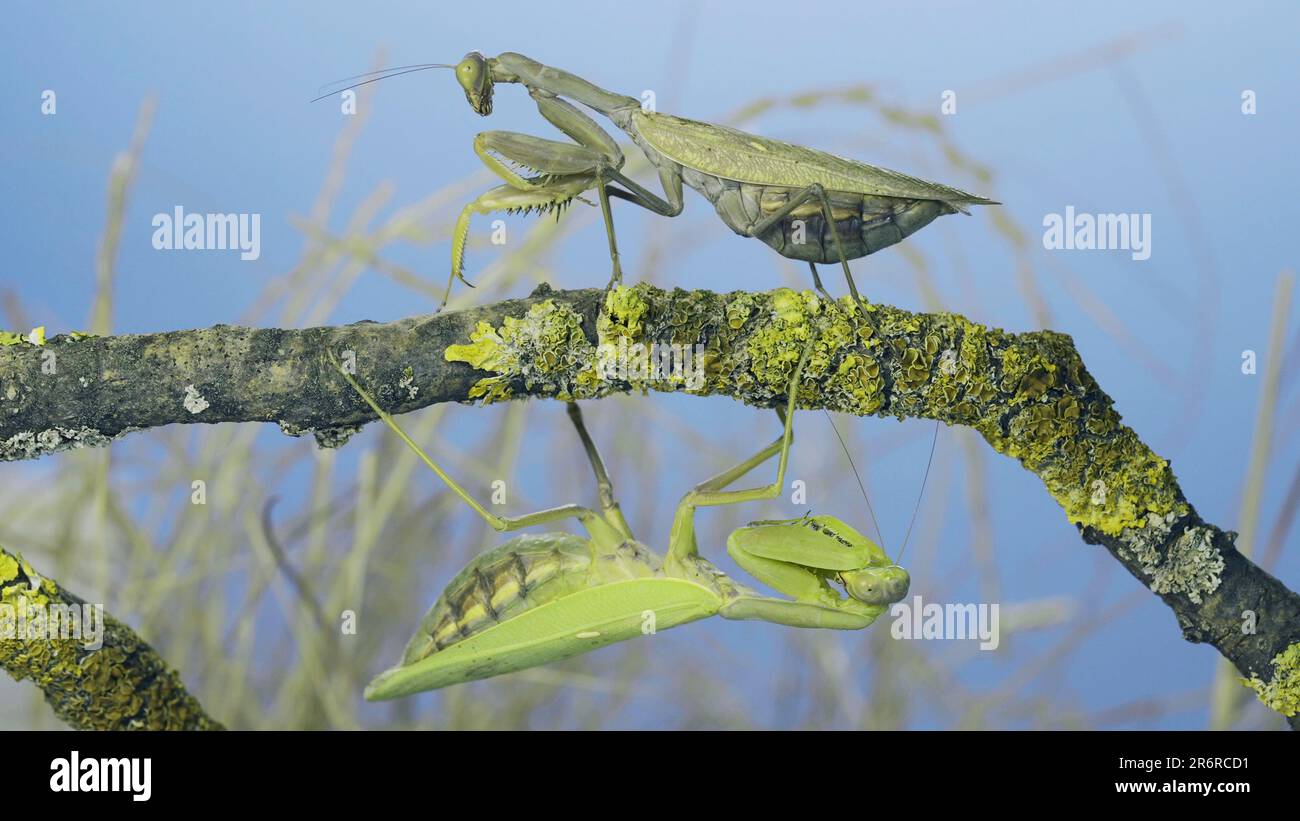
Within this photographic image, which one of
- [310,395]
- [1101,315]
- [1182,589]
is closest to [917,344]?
[1182,589]

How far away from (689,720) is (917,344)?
1.48m

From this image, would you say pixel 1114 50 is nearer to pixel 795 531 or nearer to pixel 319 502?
pixel 795 531

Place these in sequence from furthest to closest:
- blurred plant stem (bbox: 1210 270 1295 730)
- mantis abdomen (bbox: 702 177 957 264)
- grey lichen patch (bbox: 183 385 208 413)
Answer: blurred plant stem (bbox: 1210 270 1295 730) < mantis abdomen (bbox: 702 177 957 264) < grey lichen patch (bbox: 183 385 208 413)

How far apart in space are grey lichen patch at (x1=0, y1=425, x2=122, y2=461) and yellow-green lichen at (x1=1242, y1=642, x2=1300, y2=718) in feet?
5.02

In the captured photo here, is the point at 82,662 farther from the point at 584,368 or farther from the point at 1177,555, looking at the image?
the point at 1177,555

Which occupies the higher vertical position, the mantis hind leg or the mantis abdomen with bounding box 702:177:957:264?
the mantis abdomen with bounding box 702:177:957:264

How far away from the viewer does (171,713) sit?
1.45 m

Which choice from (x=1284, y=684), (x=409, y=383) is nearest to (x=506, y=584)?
(x=409, y=383)

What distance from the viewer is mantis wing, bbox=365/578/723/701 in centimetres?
124

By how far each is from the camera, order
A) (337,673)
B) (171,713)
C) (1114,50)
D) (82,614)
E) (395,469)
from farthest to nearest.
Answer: (337,673), (395,469), (1114,50), (171,713), (82,614)

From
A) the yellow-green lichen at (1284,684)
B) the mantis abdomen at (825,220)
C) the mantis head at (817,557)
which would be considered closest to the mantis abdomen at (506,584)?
the mantis head at (817,557)

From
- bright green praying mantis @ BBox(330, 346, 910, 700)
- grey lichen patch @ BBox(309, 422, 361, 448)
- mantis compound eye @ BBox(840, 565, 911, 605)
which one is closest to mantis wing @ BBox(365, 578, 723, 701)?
bright green praying mantis @ BBox(330, 346, 910, 700)

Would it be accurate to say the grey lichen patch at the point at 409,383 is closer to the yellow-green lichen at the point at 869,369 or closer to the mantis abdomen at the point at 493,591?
the yellow-green lichen at the point at 869,369

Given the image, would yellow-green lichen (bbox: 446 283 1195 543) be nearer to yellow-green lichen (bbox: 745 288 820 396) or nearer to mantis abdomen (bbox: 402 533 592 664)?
yellow-green lichen (bbox: 745 288 820 396)
